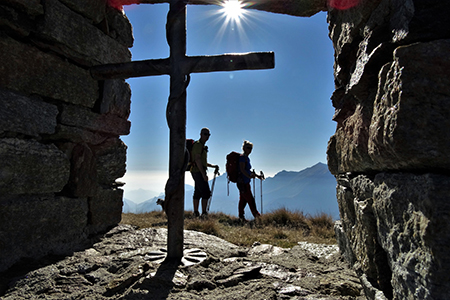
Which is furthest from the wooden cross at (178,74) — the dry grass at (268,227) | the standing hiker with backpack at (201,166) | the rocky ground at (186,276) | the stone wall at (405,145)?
the standing hiker with backpack at (201,166)

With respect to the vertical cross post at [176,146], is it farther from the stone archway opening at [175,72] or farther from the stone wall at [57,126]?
the stone wall at [57,126]

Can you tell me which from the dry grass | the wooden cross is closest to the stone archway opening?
the wooden cross

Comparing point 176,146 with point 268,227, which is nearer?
point 176,146

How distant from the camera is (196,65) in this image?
2449 mm

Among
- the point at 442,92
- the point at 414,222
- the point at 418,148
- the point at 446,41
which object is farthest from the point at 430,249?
the point at 446,41

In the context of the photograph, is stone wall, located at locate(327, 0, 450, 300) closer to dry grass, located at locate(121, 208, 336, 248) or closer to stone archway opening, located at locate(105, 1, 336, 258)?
stone archway opening, located at locate(105, 1, 336, 258)

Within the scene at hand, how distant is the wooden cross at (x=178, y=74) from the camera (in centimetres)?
235

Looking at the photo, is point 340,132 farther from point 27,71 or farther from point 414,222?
point 27,71

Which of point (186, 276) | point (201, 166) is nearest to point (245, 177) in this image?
point (201, 166)

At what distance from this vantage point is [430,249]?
1.00m

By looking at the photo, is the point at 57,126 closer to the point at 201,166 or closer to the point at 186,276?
the point at 186,276

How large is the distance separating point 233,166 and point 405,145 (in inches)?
207

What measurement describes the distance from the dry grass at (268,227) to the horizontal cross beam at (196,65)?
2.12 meters

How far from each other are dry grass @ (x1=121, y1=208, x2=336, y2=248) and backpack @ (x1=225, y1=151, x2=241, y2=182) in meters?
0.95
